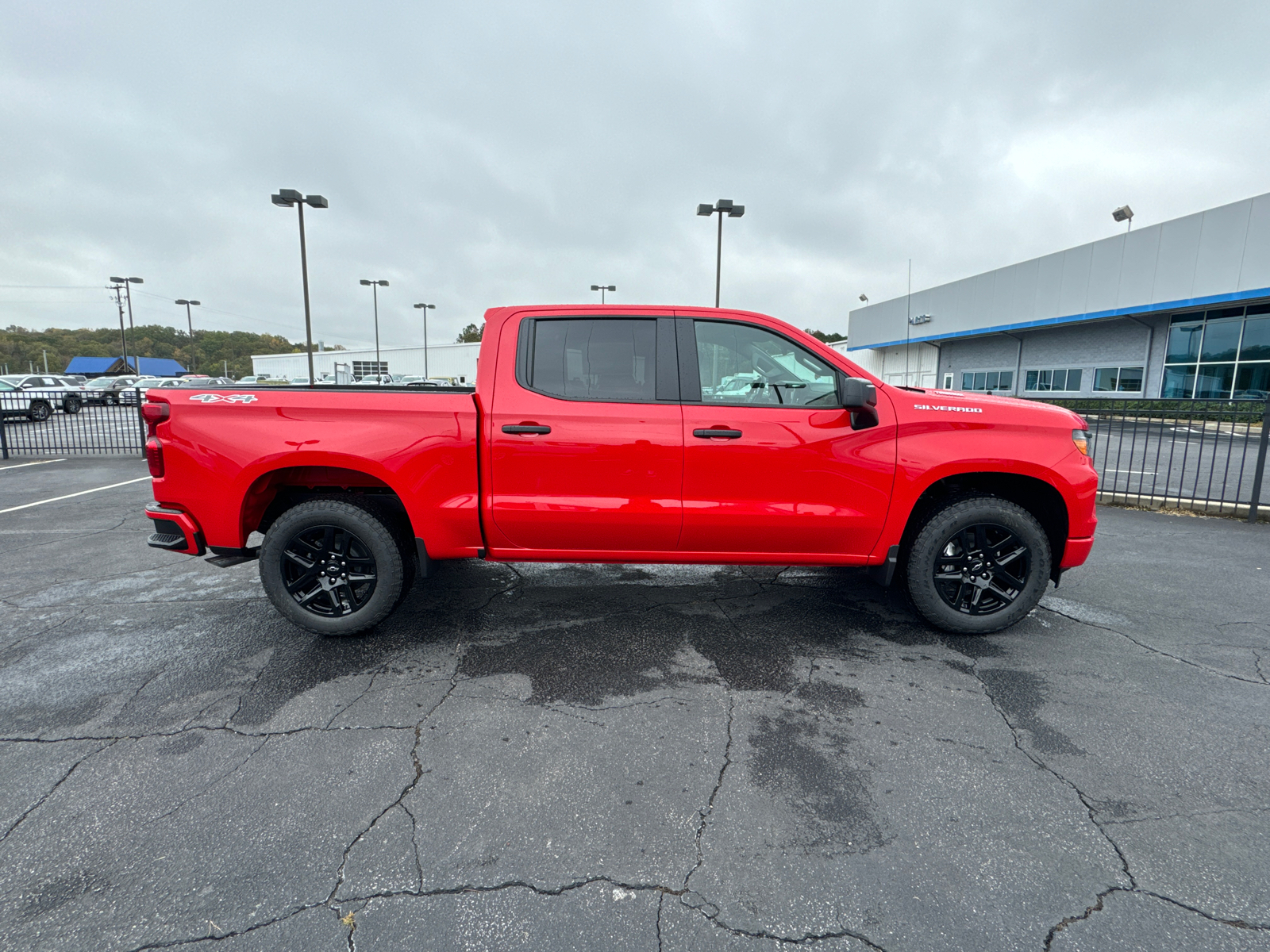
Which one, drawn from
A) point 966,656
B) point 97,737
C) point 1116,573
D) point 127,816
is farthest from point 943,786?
point 1116,573

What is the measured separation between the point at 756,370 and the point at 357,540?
258 cm

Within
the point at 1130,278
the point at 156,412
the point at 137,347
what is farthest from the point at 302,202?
the point at 137,347

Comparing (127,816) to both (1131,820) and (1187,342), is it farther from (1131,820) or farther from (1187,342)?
(1187,342)

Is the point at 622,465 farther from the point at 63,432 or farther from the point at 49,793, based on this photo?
the point at 63,432

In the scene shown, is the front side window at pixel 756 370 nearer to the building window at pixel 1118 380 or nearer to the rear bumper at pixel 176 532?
the rear bumper at pixel 176 532

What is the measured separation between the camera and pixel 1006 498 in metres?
3.82

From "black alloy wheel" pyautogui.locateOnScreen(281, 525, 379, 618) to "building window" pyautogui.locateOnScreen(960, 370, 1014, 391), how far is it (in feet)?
119

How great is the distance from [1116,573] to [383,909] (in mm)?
5829

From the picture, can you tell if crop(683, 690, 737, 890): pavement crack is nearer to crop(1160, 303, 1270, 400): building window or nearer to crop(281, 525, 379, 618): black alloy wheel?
crop(281, 525, 379, 618): black alloy wheel

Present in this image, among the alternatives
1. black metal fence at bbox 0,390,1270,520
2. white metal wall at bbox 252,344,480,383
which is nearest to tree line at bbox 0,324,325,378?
white metal wall at bbox 252,344,480,383

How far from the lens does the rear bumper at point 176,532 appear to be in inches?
139

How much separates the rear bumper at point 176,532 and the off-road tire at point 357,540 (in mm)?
379

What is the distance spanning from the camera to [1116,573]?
201 inches

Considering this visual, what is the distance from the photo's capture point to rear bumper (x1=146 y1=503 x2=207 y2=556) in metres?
3.54
